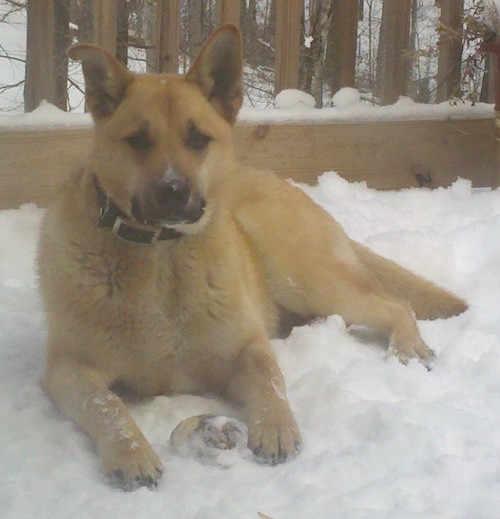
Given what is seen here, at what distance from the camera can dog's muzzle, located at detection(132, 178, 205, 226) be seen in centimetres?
228

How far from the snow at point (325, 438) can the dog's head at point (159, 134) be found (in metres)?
0.65

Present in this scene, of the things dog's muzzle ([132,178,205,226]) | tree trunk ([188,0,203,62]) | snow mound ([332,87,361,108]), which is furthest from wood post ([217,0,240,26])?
dog's muzzle ([132,178,205,226])

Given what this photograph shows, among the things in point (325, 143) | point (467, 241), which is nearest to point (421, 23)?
point (325, 143)

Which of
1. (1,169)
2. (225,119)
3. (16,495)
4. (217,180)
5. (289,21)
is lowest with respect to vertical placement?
(16,495)

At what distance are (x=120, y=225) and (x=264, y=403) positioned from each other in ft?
2.33

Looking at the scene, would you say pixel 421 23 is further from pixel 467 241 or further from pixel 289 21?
pixel 467 241

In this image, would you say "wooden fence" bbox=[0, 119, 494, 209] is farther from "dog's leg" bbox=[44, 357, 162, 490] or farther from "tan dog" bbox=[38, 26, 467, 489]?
"dog's leg" bbox=[44, 357, 162, 490]

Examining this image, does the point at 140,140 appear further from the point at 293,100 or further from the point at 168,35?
the point at 293,100

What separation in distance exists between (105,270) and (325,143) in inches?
93.6

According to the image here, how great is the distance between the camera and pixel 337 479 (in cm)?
199

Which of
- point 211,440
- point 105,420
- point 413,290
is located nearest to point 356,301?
point 413,290

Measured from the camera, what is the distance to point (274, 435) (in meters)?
2.18

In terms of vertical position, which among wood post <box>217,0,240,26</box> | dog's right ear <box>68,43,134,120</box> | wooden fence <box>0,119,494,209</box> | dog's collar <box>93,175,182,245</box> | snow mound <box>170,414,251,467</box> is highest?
wood post <box>217,0,240,26</box>

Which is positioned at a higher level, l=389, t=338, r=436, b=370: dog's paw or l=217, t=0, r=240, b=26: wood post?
l=217, t=0, r=240, b=26: wood post
